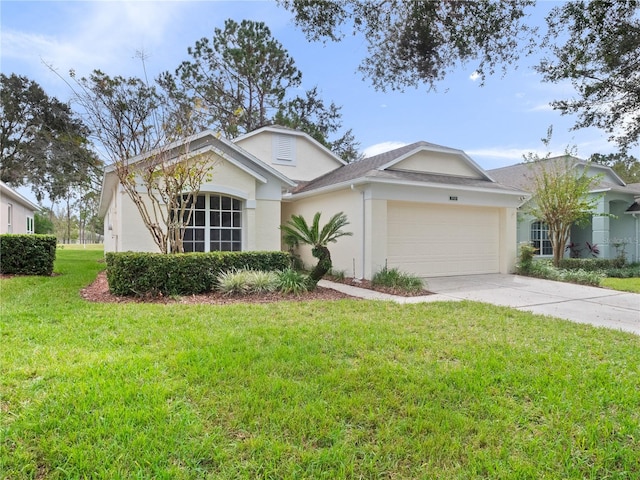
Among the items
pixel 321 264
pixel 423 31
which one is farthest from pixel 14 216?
pixel 423 31

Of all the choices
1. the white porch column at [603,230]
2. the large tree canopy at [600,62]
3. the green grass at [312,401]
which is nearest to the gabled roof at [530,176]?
the white porch column at [603,230]

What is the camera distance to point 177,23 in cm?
804

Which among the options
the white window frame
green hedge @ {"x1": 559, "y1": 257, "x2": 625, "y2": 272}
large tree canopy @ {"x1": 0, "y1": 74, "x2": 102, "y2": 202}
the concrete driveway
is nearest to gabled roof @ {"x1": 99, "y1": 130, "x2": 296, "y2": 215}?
the concrete driveway

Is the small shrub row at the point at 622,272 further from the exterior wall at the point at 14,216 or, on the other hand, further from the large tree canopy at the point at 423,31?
the exterior wall at the point at 14,216

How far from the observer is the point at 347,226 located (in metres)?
12.8

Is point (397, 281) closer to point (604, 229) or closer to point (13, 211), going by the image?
point (604, 229)

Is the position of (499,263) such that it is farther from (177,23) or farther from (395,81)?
(177,23)

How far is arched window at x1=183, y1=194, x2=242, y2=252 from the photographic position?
38.1ft

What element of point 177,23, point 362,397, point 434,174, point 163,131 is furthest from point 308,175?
point 362,397

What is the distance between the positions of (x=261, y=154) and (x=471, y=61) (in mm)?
13843

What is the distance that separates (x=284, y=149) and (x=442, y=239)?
9.46m

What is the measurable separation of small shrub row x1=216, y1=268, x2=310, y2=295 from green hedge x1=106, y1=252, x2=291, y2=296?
34 centimetres

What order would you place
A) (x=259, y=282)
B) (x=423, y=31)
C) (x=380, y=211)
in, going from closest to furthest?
(x=423, y=31) < (x=259, y=282) < (x=380, y=211)

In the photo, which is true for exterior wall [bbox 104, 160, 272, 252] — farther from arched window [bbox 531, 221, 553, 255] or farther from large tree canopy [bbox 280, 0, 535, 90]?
arched window [bbox 531, 221, 553, 255]
